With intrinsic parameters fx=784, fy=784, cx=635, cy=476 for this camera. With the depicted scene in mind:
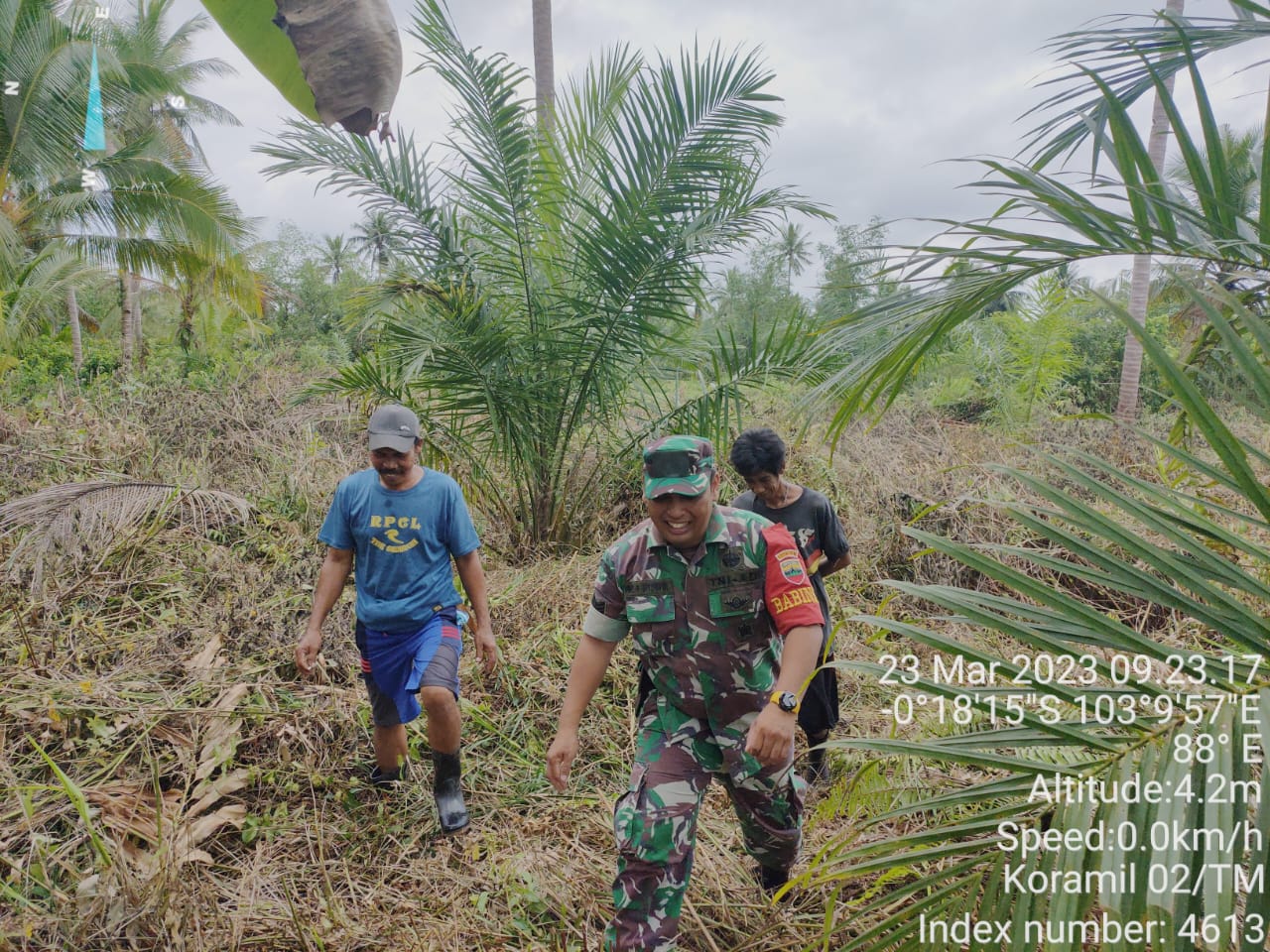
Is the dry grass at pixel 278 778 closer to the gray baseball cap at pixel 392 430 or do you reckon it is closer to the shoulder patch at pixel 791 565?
the shoulder patch at pixel 791 565

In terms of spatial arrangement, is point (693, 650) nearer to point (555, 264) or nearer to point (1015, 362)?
point (555, 264)

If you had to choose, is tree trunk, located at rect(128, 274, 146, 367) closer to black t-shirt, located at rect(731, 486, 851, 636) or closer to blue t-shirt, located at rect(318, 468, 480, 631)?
blue t-shirt, located at rect(318, 468, 480, 631)

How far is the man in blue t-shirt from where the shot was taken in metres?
3.09

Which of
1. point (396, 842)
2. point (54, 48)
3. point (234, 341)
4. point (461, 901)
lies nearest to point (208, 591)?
point (396, 842)

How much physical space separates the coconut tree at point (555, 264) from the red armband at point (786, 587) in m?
3.19

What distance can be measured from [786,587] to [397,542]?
1644 mm

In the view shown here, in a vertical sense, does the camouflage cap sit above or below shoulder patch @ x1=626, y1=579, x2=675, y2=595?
above

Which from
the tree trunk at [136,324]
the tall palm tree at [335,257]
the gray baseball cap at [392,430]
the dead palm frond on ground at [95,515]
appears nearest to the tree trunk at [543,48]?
the dead palm frond on ground at [95,515]

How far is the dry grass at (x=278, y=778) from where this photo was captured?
2.47 meters

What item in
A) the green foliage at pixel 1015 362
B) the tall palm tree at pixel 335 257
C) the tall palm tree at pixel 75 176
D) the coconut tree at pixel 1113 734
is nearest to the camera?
the coconut tree at pixel 1113 734

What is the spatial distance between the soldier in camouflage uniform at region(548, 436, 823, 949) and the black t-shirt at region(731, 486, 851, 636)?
0.79 meters

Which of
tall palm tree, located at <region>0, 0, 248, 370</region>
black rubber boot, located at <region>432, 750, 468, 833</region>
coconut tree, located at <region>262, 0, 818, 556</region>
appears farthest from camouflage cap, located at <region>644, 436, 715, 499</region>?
tall palm tree, located at <region>0, 0, 248, 370</region>

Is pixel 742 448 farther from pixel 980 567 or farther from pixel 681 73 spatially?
pixel 681 73

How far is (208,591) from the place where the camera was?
4.60 metres
